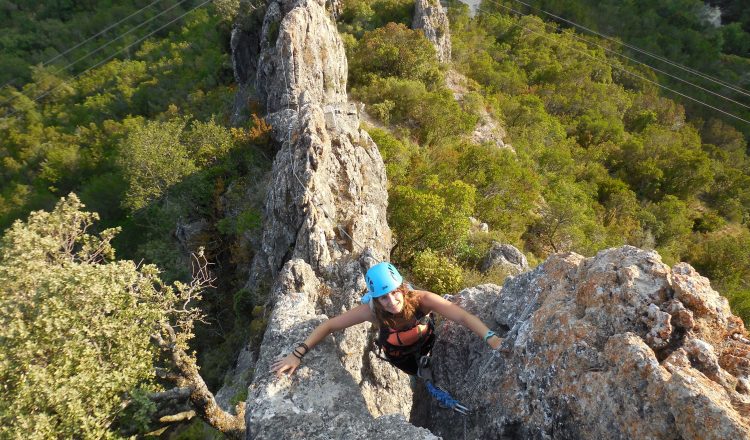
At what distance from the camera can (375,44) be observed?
3891 cm

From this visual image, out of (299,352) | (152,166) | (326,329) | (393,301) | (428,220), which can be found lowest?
(152,166)

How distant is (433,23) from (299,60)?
77.6 ft

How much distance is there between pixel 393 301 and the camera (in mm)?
7480

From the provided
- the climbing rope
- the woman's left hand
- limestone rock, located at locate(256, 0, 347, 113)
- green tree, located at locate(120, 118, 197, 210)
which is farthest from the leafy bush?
green tree, located at locate(120, 118, 197, 210)

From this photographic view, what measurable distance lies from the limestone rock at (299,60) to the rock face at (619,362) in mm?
24854

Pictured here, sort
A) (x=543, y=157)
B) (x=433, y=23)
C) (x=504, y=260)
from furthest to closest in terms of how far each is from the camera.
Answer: (x=433, y=23) → (x=543, y=157) → (x=504, y=260)

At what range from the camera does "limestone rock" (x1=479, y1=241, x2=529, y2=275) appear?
21703mm

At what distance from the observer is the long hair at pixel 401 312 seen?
25.2ft

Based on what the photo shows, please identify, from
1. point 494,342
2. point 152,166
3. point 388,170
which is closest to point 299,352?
point 494,342

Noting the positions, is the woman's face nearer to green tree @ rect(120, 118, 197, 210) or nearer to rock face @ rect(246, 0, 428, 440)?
rock face @ rect(246, 0, 428, 440)

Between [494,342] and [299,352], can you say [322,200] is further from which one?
[494,342]

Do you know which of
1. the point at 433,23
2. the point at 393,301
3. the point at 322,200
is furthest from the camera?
the point at 433,23

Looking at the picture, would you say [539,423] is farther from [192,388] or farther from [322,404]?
[192,388]

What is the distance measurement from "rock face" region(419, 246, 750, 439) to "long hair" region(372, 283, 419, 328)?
5.69 ft
